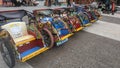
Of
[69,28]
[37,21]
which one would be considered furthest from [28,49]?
[69,28]

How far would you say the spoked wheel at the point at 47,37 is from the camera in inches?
149

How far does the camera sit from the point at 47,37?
12.9 ft

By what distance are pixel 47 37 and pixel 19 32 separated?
Answer: 0.72 meters

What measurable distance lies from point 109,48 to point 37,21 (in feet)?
7.25

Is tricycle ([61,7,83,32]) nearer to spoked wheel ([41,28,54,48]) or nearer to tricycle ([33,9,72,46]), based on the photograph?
tricycle ([33,9,72,46])

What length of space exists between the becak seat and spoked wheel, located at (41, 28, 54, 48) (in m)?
0.32

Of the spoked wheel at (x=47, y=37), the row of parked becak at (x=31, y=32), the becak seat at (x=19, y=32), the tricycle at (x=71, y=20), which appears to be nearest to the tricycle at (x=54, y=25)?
the row of parked becak at (x=31, y=32)

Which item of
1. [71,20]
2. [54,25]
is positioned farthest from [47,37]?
[71,20]

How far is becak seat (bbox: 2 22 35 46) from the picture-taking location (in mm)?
3567

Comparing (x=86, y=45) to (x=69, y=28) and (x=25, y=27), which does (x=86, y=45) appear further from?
(x=25, y=27)

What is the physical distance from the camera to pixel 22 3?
14.8m

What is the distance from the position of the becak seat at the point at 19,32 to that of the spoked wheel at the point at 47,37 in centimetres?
32

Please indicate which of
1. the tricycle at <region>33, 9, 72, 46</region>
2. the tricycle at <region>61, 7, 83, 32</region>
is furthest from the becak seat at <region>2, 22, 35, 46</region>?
the tricycle at <region>61, 7, 83, 32</region>

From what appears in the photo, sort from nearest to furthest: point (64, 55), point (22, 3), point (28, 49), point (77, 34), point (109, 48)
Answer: point (28, 49) → point (64, 55) → point (109, 48) → point (77, 34) → point (22, 3)
